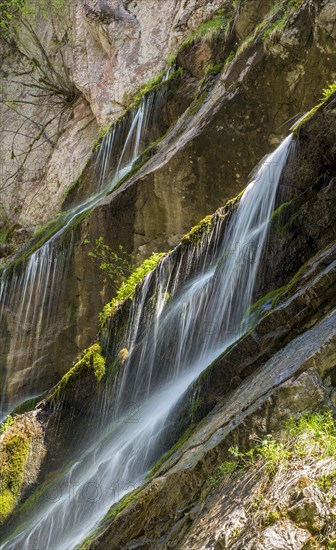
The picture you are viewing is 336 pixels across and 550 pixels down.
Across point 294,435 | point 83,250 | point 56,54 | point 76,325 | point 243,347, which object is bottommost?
point 294,435

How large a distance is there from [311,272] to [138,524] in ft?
7.51

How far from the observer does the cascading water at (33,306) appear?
14453 millimetres

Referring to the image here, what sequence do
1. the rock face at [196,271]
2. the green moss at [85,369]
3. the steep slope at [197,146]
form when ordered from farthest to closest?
the steep slope at [197,146] → the green moss at [85,369] → the rock face at [196,271]

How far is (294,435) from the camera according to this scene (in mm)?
3811

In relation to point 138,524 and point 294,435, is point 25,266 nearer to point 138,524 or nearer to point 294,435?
point 138,524

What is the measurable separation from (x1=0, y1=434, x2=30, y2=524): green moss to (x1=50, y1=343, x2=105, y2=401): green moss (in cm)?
77

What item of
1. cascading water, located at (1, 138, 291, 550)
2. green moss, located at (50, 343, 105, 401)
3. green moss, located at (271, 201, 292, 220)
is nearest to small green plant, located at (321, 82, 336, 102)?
cascading water, located at (1, 138, 291, 550)

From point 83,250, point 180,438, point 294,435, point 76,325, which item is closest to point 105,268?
point 83,250

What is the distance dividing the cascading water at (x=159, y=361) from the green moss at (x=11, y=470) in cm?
86

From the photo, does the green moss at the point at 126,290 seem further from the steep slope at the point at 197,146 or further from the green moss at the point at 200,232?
the steep slope at the point at 197,146

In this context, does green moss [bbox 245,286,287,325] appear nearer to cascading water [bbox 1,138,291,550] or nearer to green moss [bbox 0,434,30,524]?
cascading water [bbox 1,138,291,550]

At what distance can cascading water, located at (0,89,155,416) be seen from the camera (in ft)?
47.4

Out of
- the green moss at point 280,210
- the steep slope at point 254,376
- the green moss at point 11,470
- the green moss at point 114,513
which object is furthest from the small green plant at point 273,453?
the green moss at point 11,470

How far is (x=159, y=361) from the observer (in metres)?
7.82
